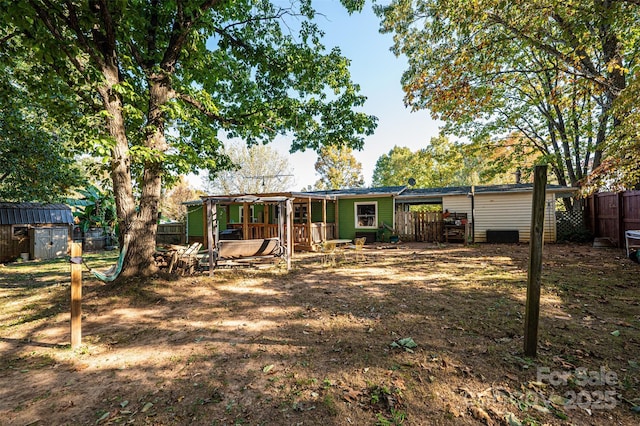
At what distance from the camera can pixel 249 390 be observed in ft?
8.52

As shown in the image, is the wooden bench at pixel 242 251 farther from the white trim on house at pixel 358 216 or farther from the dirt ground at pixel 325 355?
the white trim on house at pixel 358 216

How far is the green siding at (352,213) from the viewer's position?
1577 cm

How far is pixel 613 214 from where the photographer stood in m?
11.2

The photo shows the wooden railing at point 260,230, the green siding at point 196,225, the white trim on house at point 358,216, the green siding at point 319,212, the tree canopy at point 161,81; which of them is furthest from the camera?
the green siding at point 196,225

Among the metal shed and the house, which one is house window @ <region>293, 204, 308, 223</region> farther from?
the metal shed

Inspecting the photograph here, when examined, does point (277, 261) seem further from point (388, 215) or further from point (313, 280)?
point (388, 215)

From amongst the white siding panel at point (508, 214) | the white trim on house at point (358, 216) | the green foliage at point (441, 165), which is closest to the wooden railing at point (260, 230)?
the white trim on house at point (358, 216)

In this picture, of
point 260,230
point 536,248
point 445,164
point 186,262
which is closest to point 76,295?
point 186,262

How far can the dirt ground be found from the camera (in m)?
2.30

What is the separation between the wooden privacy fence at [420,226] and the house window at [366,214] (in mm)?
1327

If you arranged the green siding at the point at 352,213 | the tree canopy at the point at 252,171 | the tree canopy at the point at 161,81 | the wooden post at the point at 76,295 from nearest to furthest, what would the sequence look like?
1. the wooden post at the point at 76,295
2. the tree canopy at the point at 161,81
3. the green siding at the point at 352,213
4. the tree canopy at the point at 252,171

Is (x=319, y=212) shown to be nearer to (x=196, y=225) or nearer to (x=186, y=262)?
(x=196, y=225)

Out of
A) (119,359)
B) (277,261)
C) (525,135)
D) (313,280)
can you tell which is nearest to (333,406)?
(119,359)

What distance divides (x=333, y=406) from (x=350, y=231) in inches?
560
